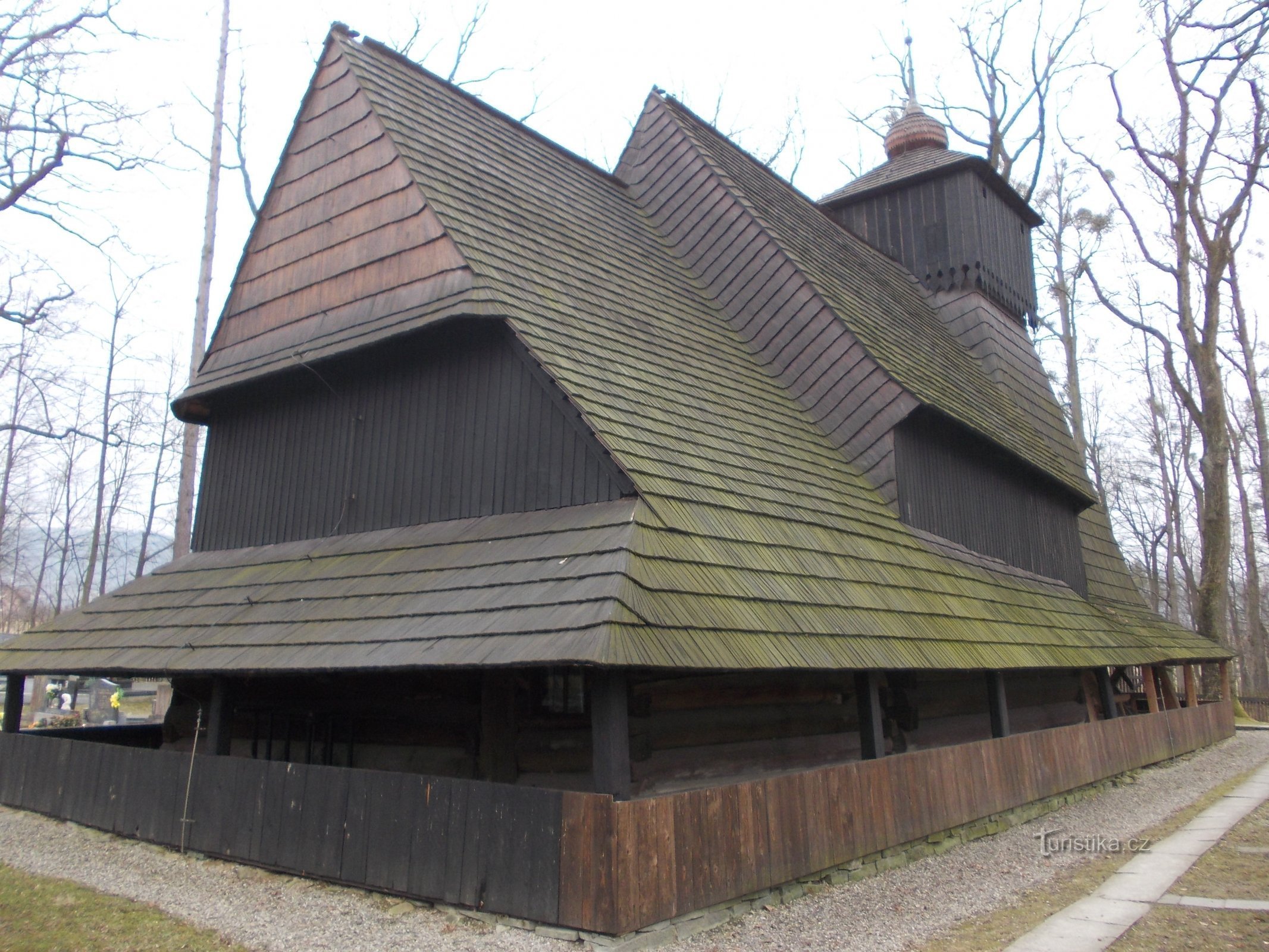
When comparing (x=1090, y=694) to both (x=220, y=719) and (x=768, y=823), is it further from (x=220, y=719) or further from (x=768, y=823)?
(x=220, y=719)

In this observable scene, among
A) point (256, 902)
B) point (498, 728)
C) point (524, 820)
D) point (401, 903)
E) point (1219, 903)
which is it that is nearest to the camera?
point (524, 820)

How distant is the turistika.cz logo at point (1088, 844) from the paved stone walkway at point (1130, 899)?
16 cm

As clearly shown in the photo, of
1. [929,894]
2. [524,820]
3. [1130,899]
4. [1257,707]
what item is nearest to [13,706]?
[524,820]

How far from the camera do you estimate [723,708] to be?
745 cm

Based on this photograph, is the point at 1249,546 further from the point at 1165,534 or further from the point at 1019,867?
the point at 1019,867

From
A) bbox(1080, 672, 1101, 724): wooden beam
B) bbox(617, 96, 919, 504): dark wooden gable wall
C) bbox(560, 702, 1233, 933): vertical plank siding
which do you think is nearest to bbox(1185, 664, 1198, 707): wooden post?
bbox(1080, 672, 1101, 724): wooden beam

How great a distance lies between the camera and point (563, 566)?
5898 millimetres

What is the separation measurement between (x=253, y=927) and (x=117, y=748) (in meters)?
3.47

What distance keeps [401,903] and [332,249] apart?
643 centimetres

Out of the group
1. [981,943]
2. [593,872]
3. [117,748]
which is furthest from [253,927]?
[981,943]

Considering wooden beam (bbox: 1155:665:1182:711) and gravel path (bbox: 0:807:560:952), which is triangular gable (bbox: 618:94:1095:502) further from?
gravel path (bbox: 0:807:560:952)

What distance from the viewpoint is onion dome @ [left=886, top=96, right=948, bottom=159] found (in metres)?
19.1

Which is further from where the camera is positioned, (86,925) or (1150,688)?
(1150,688)

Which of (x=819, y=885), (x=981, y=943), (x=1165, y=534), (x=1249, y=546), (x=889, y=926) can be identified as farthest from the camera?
(x=1165, y=534)
